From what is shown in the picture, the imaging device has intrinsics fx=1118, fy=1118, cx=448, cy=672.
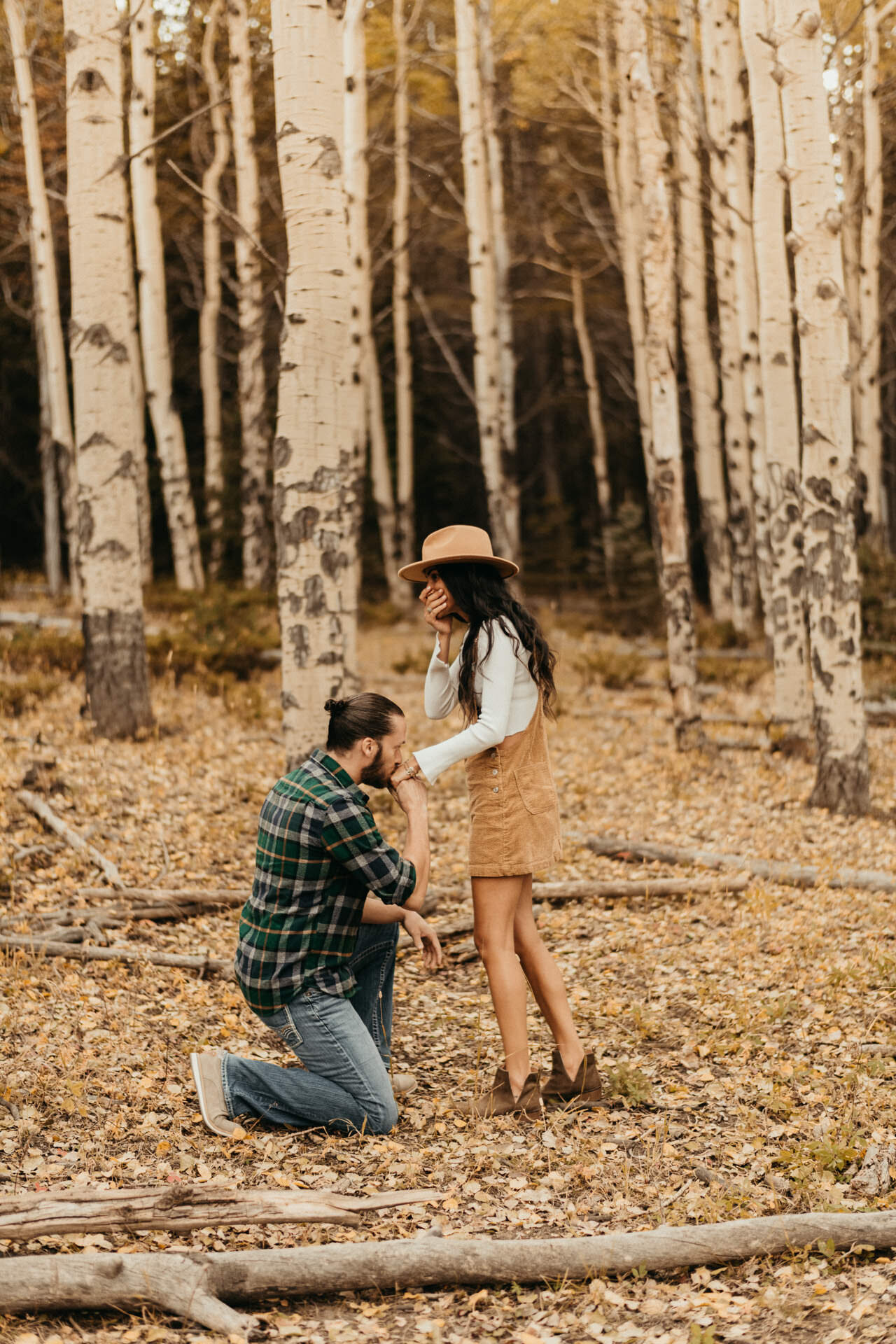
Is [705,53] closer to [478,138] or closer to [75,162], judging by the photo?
[478,138]

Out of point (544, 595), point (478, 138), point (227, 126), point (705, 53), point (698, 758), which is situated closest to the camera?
point (698, 758)

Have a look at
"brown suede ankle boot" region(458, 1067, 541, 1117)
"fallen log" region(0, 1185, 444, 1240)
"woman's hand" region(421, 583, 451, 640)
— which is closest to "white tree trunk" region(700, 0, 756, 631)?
"woman's hand" region(421, 583, 451, 640)

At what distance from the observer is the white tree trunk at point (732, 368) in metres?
13.0

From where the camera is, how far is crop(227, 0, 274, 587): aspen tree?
A: 14.3 meters

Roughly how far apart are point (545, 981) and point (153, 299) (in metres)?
13.0

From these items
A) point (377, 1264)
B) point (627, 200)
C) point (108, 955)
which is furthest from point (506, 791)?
point (627, 200)

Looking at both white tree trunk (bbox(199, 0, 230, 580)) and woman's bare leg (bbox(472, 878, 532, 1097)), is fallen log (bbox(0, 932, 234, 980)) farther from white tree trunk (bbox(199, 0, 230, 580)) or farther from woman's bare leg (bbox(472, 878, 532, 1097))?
white tree trunk (bbox(199, 0, 230, 580))

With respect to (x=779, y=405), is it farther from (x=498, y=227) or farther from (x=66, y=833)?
(x=498, y=227)

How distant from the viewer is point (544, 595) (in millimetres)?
22531

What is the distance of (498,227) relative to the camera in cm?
1805

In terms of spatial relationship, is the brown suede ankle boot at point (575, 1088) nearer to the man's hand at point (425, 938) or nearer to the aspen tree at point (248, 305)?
the man's hand at point (425, 938)

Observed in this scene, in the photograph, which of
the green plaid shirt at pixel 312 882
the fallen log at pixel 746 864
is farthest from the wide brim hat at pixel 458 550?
the fallen log at pixel 746 864

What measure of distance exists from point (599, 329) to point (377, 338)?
18.3 ft

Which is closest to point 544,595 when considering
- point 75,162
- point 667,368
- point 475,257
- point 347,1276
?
point 475,257
